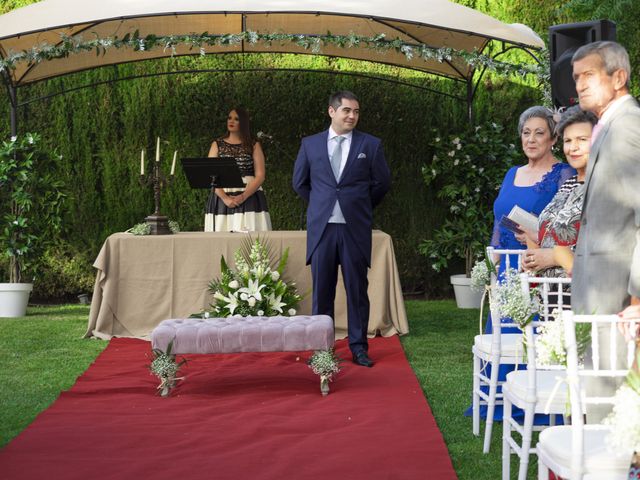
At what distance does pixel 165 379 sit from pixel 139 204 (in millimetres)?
4924

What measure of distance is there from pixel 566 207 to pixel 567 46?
4.97ft

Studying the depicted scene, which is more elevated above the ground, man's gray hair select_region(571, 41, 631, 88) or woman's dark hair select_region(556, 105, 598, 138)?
man's gray hair select_region(571, 41, 631, 88)

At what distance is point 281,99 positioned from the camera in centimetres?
1027

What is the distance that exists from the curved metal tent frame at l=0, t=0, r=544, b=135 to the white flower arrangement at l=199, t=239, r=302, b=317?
6.35 ft

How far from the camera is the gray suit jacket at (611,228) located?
2857 millimetres

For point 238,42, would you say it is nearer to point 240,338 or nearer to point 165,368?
point 240,338

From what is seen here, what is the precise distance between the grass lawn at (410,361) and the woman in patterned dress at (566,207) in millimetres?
947

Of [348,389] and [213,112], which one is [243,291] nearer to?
[348,389]

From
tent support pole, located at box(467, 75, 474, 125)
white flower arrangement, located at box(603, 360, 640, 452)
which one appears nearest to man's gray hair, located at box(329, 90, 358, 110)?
tent support pole, located at box(467, 75, 474, 125)

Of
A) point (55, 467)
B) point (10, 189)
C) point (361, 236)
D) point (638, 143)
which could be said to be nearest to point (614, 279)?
point (638, 143)

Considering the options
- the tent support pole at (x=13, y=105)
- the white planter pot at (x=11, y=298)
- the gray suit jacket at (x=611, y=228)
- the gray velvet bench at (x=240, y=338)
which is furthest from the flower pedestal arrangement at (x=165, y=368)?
the tent support pole at (x=13, y=105)

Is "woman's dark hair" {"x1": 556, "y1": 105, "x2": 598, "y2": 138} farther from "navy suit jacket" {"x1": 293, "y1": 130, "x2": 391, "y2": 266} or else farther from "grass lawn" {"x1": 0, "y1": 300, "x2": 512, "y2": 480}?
"navy suit jacket" {"x1": 293, "y1": 130, "x2": 391, "y2": 266}

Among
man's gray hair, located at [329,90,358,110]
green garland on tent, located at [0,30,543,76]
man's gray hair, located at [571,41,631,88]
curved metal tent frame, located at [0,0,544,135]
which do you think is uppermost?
curved metal tent frame, located at [0,0,544,135]

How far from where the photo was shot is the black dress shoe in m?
6.53
